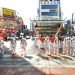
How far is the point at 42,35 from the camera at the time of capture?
46.8 feet

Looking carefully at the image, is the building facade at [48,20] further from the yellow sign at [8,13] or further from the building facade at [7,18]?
the building facade at [7,18]

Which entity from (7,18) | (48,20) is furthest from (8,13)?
(48,20)

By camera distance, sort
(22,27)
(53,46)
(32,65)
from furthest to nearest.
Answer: (22,27) → (53,46) → (32,65)

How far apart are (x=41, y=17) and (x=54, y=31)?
1100 millimetres

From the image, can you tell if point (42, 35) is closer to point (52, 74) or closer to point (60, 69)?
point (60, 69)

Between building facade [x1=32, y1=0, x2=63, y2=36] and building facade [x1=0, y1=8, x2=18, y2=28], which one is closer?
building facade [x1=32, y1=0, x2=63, y2=36]

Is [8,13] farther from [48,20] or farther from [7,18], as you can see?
[48,20]

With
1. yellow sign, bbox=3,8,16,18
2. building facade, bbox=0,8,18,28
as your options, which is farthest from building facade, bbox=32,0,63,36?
building facade, bbox=0,8,18,28

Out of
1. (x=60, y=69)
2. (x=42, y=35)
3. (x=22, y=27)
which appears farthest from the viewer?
(x=22, y=27)

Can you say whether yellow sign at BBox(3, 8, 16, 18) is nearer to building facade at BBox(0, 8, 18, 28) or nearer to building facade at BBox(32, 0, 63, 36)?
building facade at BBox(0, 8, 18, 28)

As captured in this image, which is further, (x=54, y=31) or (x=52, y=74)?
(x=54, y=31)

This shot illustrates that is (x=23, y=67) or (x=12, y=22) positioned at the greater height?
(x=12, y=22)

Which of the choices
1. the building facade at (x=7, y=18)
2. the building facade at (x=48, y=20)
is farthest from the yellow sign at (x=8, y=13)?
the building facade at (x=48, y=20)

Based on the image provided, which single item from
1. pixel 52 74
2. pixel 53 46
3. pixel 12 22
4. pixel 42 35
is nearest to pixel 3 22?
pixel 12 22
